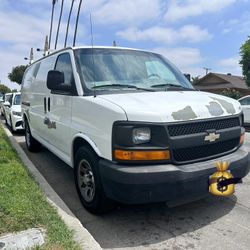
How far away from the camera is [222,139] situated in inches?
146

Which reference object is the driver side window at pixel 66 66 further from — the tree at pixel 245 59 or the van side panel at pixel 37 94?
the tree at pixel 245 59

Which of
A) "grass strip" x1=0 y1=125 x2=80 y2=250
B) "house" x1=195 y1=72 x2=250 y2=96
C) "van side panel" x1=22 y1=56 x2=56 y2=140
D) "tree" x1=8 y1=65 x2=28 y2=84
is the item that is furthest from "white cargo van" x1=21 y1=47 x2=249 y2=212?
"tree" x1=8 y1=65 x2=28 y2=84

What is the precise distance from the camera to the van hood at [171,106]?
3.27 metres

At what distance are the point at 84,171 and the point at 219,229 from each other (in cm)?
172

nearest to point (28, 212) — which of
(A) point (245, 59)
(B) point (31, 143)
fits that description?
(B) point (31, 143)

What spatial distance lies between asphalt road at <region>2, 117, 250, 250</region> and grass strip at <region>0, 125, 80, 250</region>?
447mm

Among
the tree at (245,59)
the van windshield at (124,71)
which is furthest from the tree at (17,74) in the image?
the van windshield at (124,71)

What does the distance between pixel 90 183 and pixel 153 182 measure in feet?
3.52

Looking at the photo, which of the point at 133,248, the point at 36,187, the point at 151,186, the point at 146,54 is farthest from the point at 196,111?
the point at 36,187

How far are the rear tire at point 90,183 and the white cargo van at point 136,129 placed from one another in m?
0.01

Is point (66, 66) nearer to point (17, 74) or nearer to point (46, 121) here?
point (46, 121)

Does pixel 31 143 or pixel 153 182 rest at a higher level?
pixel 153 182

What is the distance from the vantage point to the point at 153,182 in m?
3.19

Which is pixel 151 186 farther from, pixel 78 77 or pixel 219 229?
pixel 78 77
